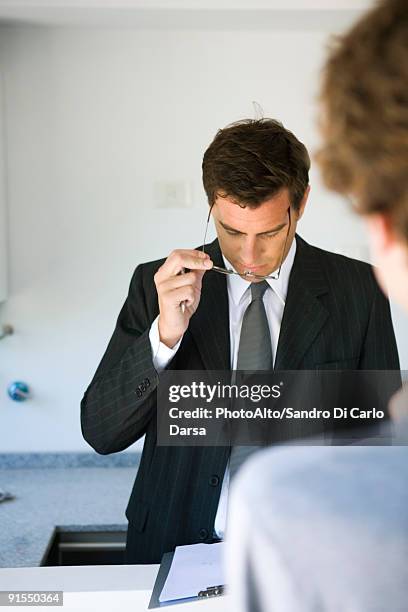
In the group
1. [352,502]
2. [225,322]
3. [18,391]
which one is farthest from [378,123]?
[18,391]

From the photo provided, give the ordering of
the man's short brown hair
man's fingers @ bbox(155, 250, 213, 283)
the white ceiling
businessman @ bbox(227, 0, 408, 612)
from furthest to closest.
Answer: the white ceiling, the man's short brown hair, man's fingers @ bbox(155, 250, 213, 283), businessman @ bbox(227, 0, 408, 612)

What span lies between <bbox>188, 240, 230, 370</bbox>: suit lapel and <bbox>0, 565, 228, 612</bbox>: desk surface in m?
0.41

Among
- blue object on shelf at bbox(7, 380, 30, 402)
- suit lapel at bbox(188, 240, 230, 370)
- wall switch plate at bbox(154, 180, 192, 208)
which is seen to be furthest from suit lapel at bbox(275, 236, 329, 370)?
blue object on shelf at bbox(7, 380, 30, 402)

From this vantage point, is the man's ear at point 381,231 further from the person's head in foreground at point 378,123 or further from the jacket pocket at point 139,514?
the jacket pocket at point 139,514

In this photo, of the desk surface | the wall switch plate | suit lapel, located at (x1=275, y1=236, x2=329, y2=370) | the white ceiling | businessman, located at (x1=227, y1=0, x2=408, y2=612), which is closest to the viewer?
businessman, located at (x1=227, y1=0, x2=408, y2=612)

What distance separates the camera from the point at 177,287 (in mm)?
1292

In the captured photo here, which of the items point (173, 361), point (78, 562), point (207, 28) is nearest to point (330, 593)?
point (173, 361)

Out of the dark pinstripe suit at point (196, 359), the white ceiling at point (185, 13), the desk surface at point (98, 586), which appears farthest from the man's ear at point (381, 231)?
the white ceiling at point (185, 13)

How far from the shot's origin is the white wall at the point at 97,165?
2.04 meters

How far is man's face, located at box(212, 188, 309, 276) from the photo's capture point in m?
1.41

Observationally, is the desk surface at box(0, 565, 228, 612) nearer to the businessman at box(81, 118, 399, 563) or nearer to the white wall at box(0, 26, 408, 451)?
the businessman at box(81, 118, 399, 563)

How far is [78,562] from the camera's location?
1989 millimetres

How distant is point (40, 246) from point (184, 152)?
457 mm

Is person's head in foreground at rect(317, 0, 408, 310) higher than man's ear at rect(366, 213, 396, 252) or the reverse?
higher
